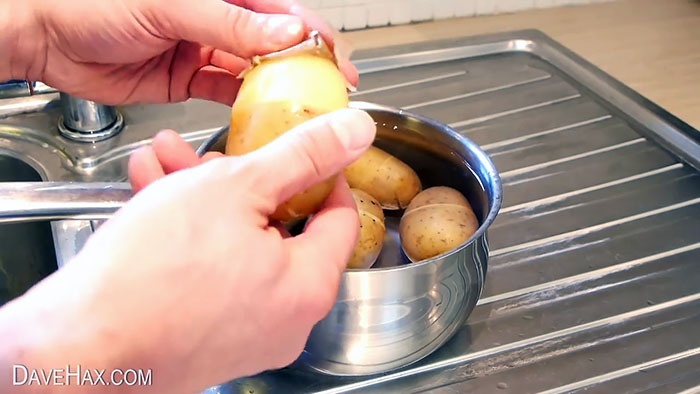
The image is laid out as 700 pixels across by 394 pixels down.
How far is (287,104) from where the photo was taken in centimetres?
43

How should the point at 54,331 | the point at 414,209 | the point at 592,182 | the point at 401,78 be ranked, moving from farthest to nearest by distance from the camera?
the point at 401,78 → the point at 592,182 → the point at 414,209 → the point at 54,331

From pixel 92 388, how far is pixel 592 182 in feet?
1.96

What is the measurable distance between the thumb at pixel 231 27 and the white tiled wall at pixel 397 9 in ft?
1.54

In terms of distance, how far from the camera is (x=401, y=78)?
0.92 metres

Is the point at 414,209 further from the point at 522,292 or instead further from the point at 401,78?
Result: the point at 401,78

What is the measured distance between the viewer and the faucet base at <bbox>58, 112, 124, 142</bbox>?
78 centimetres

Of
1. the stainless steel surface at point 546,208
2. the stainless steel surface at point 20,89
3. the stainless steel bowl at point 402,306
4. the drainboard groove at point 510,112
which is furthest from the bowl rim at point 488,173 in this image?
the stainless steel surface at point 20,89

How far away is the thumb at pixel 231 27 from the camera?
1.52 ft

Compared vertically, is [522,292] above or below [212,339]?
below

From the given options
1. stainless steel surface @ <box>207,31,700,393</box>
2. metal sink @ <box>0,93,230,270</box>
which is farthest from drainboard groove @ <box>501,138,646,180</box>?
metal sink @ <box>0,93,230,270</box>

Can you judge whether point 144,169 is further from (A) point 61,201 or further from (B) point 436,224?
(B) point 436,224

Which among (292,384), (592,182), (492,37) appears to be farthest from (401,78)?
(292,384)

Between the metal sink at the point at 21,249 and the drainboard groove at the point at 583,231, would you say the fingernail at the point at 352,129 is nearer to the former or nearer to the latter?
the drainboard groove at the point at 583,231

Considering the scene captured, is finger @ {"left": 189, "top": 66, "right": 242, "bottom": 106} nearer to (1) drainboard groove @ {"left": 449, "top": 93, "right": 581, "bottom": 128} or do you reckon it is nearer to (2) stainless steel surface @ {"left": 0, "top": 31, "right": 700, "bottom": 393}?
(2) stainless steel surface @ {"left": 0, "top": 31, "right": 700, "bottom": 393}
